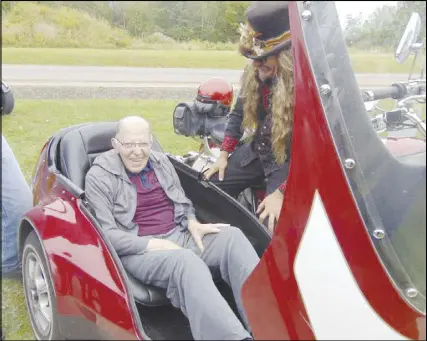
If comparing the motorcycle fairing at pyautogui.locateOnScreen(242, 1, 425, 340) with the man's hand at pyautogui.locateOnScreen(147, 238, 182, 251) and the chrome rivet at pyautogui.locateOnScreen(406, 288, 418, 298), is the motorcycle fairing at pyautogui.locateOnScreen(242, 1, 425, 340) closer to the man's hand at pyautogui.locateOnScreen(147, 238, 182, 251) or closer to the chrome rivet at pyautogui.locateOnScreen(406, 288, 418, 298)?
the chrome rivet at pyautogui.locateOnScreen(406, 288, 418, 298)

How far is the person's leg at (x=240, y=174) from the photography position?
3762mm

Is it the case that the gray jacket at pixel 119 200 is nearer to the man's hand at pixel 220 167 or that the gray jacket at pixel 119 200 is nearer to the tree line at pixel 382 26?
the man's hand at pixel 220 167

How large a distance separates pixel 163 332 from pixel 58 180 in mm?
956

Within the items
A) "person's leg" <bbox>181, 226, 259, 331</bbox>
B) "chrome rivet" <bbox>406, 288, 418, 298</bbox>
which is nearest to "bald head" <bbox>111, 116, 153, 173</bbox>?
"person's leg" <bbox>181, 226, 259, 331</bbox>

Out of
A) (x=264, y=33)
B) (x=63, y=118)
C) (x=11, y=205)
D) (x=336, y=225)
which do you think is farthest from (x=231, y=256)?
(x=63, y=118)

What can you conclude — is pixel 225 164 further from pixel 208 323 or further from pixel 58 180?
pixel 208 323

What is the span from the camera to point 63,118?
5.73m

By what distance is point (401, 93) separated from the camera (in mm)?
2266

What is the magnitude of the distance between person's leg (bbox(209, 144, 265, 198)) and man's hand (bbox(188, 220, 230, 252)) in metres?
0.76

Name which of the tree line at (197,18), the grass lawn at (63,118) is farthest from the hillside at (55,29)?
the grass lawn at (63,118)

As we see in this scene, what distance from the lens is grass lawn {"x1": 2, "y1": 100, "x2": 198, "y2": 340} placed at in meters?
4.85

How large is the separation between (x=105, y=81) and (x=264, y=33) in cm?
114

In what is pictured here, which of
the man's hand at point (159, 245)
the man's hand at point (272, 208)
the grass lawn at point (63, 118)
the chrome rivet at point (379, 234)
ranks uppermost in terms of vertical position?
the chrome rivet at point (379, 234)

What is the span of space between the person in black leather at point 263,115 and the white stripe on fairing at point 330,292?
873 mm
